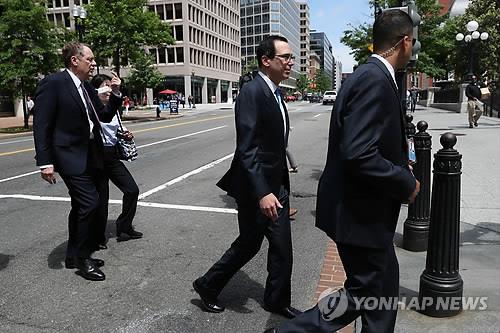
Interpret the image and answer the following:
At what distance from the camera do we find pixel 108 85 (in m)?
4.66

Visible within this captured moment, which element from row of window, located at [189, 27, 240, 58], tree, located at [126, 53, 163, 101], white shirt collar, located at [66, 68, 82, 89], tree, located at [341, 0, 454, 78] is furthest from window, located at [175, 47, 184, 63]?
white shirt collar, located at [66, 68, 82, 89]

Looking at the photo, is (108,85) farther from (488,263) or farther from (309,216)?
(488,263)

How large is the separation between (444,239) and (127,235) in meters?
3.55

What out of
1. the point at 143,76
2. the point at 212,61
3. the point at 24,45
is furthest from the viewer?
the point at 212,61

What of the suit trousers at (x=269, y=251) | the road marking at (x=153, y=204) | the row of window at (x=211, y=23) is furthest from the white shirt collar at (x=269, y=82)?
the row of window at (x=211, y=23)

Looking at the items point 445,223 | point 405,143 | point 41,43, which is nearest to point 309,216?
point 445,223

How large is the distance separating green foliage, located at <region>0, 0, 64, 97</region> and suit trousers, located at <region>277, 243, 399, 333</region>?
2375cm

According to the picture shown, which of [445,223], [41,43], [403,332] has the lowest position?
[403,332]

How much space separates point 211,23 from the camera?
3123 inches

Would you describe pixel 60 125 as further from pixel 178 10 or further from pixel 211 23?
pixel 211 23

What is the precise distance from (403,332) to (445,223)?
2.80ft

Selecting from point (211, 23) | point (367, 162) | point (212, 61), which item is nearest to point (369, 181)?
point (367, 162)

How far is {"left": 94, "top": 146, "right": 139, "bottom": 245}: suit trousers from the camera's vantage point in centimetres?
477

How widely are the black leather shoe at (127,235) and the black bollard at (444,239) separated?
329cm
